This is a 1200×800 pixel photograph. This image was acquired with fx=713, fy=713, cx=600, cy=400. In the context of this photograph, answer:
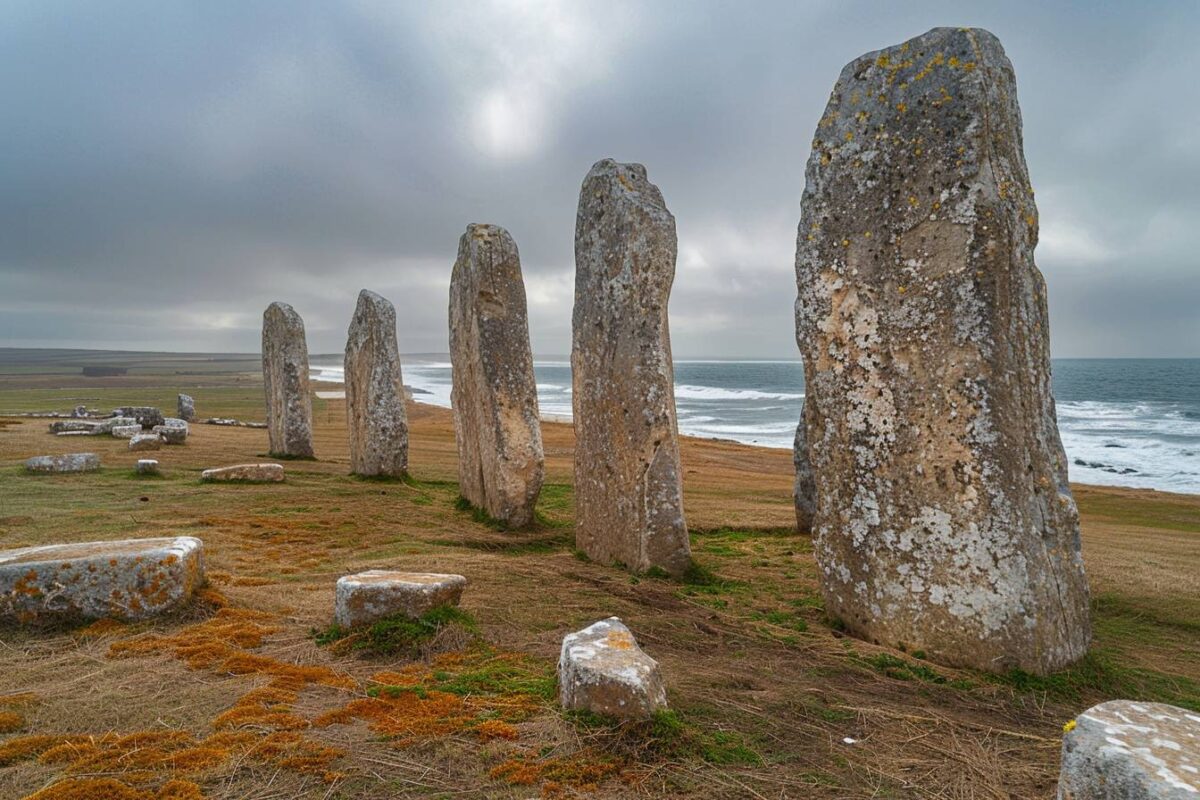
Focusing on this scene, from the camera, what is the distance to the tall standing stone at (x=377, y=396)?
15.6 metres

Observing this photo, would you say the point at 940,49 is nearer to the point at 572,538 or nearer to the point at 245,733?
the point at 245,733

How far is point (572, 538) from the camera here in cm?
1072

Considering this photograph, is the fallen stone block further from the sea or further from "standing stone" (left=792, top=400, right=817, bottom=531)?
the sea

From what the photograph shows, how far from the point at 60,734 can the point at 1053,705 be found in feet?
20.4

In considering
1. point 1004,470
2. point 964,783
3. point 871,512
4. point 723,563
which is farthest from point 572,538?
point 964,783

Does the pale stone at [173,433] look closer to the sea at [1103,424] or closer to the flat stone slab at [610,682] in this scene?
the flat stone slab at [610,682]

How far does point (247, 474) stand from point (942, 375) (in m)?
12.9

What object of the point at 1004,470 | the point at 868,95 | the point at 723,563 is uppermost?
the point at 868,95

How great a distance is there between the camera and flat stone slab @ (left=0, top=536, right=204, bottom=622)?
5473mm

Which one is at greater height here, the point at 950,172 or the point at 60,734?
the point at 950,172

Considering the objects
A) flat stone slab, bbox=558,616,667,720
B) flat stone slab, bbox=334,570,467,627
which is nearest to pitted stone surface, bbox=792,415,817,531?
flat stone slab, bbox=334,570,467,627

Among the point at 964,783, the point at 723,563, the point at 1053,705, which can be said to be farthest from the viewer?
the point at 723,563

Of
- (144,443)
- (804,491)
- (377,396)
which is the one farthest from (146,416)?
(804,491)

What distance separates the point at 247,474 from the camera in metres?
A: 14.1
